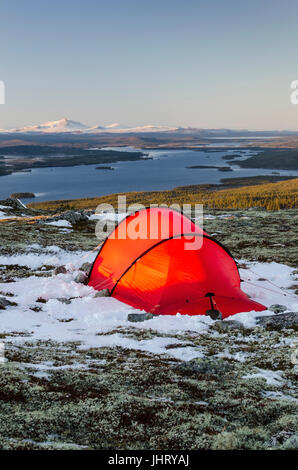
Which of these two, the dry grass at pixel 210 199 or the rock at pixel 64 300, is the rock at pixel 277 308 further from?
the dry grass at pixel 210 199

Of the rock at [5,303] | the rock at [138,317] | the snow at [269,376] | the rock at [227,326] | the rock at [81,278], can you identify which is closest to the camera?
the snow at [269,376]

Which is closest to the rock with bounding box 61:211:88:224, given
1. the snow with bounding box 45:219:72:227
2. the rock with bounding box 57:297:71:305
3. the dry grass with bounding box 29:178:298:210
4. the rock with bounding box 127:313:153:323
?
the snow with bounding box 45:219:72:227

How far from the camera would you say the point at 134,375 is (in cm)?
777

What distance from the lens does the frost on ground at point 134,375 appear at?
17.5 feet

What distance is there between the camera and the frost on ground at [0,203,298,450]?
17.5 feet

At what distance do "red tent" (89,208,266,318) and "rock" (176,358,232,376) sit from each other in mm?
4145

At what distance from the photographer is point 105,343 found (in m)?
→ 10.2

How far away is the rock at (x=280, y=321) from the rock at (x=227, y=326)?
2.73 feet

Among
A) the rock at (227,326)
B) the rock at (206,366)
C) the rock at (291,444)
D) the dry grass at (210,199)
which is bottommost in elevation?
the dry grass at (210,199)

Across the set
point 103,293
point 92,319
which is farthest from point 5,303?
point 103,293

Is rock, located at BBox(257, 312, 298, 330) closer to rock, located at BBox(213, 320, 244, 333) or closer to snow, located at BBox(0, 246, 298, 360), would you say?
snow, located at BBox(0, 246, 298, 360)

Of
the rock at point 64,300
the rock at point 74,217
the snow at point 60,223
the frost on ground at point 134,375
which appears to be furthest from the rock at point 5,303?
the rock at point 74,217

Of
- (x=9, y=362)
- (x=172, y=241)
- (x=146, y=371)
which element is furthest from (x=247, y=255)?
(x=9, y=362)

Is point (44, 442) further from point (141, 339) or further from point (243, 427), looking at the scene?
point (141, 339)
